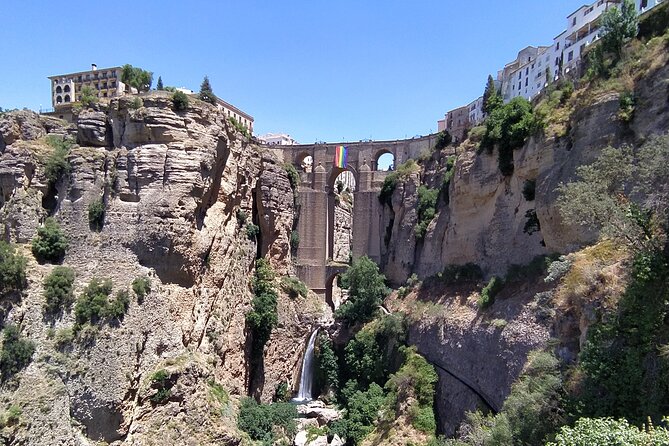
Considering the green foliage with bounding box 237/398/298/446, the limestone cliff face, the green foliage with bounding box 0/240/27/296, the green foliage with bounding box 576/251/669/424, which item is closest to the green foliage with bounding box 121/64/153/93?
the limestone cliff face

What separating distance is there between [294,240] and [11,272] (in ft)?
71.1

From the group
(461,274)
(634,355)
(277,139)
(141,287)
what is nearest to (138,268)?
(141,287)

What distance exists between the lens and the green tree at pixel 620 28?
22156 mm

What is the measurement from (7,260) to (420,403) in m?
21.1

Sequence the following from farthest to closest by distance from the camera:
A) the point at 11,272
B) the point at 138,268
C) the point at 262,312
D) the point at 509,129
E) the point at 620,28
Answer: the point at 262,312 → the point at 509,129 → the point at 138,268 → the point at 11,272 → the point at 620,28

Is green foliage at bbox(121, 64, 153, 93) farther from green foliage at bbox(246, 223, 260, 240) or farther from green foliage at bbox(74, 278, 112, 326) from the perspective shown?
green foliage at bbox(74, 278, 112, 326)

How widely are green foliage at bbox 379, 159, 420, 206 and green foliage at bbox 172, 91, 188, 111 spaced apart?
19.4m

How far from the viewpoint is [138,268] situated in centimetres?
2469

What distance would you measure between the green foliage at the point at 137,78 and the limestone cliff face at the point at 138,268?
40.3ft

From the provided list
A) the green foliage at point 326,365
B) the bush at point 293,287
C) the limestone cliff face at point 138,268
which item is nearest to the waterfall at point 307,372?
the green foliage at point 326,365

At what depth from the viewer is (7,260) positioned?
896 inches

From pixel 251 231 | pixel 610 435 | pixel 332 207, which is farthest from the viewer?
pixel 332 207

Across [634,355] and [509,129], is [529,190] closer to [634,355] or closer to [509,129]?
[509,129]

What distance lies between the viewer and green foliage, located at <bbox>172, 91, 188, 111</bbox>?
26297mm
